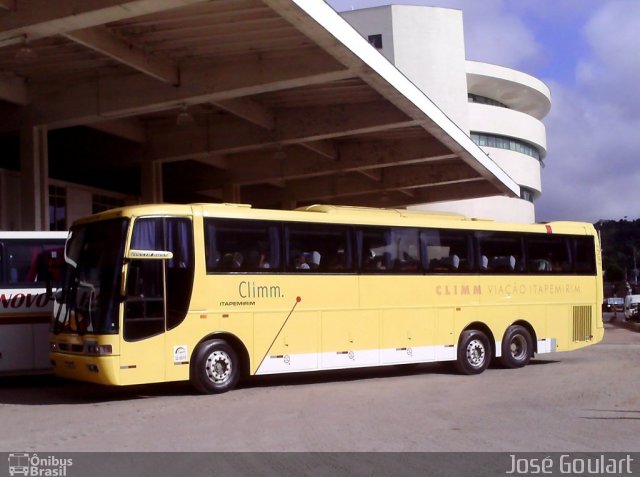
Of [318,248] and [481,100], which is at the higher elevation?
[481,100]

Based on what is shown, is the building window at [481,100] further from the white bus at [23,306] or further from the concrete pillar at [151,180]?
the white bus at [23,306]

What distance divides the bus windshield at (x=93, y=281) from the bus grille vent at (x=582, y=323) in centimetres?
1105

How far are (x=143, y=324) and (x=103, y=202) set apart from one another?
1825cm

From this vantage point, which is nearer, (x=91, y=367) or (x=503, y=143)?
(x=91, y=367)

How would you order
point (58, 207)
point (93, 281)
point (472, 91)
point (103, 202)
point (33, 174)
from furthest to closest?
point (472, 91) < point (103, 202) < point (58, 207) < point (33, 174) < point (93, 281)

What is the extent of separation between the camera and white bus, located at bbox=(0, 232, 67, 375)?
14.4m

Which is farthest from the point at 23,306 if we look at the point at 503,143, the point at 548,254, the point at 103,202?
the point at 503,143

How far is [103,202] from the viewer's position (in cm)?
2961

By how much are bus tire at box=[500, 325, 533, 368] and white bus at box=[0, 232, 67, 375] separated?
9514 mm

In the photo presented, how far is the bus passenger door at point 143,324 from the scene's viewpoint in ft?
39.8

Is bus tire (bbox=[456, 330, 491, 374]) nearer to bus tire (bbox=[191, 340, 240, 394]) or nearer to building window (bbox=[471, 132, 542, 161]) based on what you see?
bus tire (bbox=[191, 340, 240, 394])

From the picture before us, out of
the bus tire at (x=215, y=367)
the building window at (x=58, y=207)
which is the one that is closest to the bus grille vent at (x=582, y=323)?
the bus tire at (x=215, y=367)

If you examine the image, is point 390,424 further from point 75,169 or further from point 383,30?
point 383,30

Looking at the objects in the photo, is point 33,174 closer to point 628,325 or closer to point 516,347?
point 516,347
